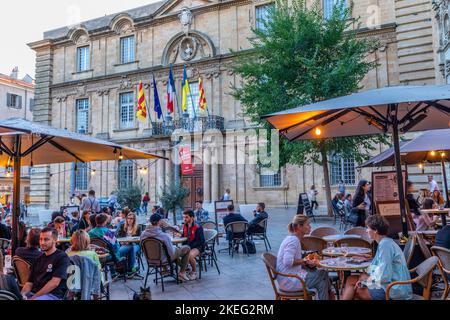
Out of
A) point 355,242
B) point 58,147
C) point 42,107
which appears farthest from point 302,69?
point 42,107

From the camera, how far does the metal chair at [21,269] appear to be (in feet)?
15.2

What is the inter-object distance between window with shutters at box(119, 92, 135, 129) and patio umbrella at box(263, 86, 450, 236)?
2078 cm

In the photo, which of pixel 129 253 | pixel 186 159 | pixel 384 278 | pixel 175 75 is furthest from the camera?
pixel 175 75

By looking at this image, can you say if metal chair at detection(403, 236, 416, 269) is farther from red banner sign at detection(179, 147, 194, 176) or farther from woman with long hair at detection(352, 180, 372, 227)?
red banner sign at detection(179, 147, 194, 176)

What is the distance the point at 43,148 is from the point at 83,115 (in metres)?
21.6

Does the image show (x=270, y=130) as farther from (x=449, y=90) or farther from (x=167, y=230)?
(x=449, y=90)

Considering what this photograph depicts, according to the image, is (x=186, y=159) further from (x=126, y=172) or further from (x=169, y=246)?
(x=169, y=246)

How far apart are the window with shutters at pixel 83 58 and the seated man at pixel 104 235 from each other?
938 inches

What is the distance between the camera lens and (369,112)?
5.65 meters

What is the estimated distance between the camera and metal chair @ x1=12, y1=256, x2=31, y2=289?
15.2ft

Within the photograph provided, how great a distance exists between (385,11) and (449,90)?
1745 cm

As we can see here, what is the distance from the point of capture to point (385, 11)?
19641 mm
